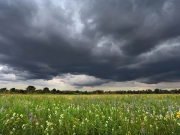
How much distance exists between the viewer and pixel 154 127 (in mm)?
6082

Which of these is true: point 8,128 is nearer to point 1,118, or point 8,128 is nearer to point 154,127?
point 1,118

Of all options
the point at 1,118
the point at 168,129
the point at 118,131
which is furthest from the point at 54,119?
the point at 168,129

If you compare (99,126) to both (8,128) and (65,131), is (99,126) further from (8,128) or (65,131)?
(8,128)

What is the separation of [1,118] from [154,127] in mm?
5312

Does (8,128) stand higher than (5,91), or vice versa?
(5,91)

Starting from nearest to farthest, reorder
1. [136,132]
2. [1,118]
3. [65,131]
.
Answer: [136,132], [65,131], [1,118]

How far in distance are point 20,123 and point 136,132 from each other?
4.14m

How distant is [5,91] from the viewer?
936 inches

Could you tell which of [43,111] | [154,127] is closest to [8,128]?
[43,111]

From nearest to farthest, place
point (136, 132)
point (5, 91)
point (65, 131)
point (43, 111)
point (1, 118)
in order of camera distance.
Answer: point (136, 132) → point (65, 131) → point (1, 118) → point (43, 111) → point (5, 91)

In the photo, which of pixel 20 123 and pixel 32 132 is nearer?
pixel 32 132

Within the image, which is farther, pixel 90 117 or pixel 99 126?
pixel 90 117

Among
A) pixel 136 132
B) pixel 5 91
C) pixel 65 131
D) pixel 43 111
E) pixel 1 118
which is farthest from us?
pixel 5 91

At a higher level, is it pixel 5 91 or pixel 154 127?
pixel 5 91
